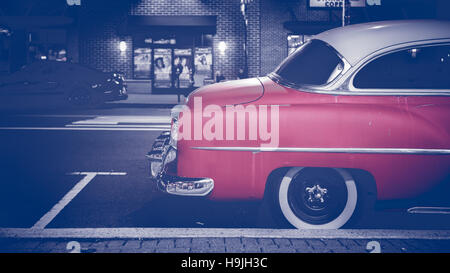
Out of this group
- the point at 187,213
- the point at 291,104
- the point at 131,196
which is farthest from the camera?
the point at 131,196

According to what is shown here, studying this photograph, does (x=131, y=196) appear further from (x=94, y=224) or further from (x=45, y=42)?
(x=45, y=42)

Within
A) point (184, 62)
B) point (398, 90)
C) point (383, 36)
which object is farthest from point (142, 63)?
point (398, 90)

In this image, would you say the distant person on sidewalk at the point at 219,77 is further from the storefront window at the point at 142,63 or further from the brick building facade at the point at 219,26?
the storefront window at the point at 142,63

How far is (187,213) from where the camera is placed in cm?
540

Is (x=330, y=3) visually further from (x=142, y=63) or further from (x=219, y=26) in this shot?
(x=142, y=63)

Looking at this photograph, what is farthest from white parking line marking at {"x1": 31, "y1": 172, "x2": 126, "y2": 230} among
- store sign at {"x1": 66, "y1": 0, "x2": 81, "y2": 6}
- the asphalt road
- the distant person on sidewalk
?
store sign at {"x1": 66, "y1": 0, "x2": 81, "y2": 6}

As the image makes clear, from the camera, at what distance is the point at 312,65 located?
500 centimetres

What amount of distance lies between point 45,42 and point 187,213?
2297cm

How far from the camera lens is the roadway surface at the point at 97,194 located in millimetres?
5051

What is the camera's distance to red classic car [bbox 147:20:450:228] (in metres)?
4.43

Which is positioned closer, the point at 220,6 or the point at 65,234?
the point at 65,234

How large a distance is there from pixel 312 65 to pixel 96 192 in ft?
9.90

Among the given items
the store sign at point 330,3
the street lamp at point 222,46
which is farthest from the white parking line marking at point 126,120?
the store sign at point 330,3
